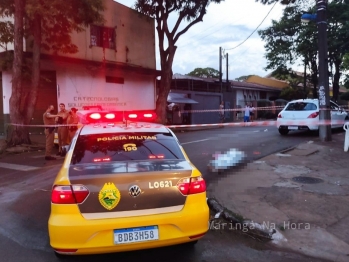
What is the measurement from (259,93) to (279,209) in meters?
40.8

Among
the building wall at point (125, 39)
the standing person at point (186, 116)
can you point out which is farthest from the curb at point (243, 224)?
the standing person at point (186, 116)

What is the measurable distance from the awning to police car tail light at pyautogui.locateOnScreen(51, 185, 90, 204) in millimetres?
21649

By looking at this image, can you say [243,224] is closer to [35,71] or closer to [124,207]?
[124,207]

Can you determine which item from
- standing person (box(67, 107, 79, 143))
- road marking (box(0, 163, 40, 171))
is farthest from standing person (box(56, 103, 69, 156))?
road marking (box(0, 163, 40, 171))

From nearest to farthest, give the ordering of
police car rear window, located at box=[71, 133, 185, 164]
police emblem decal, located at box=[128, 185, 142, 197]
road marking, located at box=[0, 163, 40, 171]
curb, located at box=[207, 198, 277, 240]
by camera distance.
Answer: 1. police emblem decal, located at box=[128, 185, 142, 197]
2. police car rear window, located at box=[71, 133, 185, 164]
3. curb, located at box=[207, 198, 277, 240]
4. road marking, located at box=[0, 163, 40, 171]

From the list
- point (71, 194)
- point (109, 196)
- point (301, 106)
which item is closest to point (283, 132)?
point (301, 106)

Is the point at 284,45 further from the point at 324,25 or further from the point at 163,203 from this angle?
the point at 163,203

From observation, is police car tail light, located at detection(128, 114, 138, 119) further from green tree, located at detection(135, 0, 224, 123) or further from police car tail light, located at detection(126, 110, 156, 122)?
green tree, located at detection(135, 0, 224, 123)

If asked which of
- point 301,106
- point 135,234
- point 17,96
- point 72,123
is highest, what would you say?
point 17,96

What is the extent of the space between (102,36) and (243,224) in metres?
17.6

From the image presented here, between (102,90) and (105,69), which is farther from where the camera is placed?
(102,90)

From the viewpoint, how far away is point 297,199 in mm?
6004

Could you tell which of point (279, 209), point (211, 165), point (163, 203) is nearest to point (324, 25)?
point (211, 165)

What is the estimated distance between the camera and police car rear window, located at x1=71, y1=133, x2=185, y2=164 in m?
4.25
